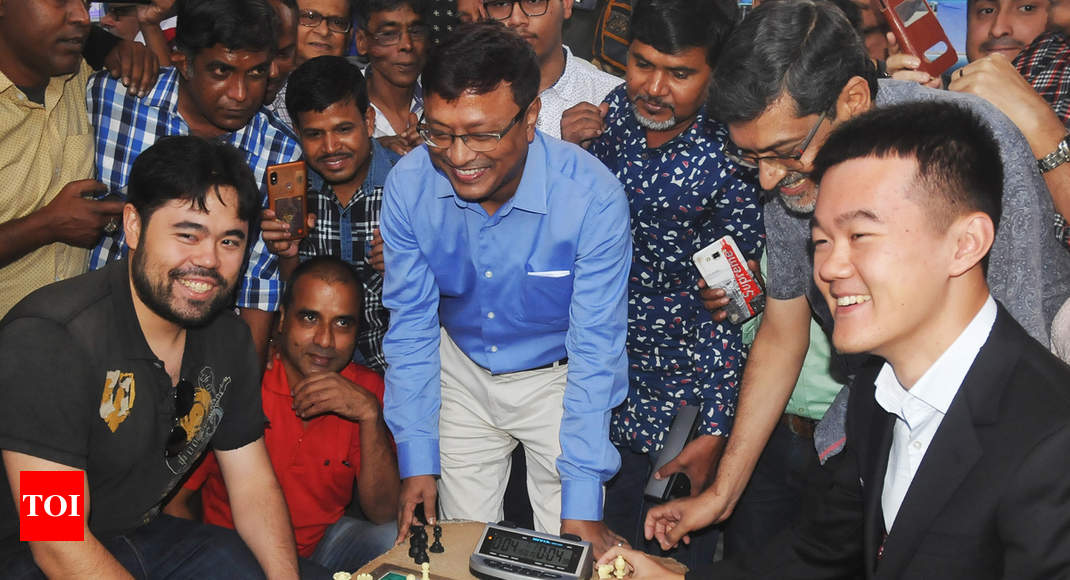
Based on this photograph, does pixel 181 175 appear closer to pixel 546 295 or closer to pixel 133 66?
pixel 133 66

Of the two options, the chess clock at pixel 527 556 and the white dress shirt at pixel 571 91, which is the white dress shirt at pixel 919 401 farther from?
the white dress shirt at pixel 571 91

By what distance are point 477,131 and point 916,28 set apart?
1.70 metres

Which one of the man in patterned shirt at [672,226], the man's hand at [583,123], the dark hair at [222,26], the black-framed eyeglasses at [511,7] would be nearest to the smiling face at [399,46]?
the black-framed eyeglasses at [511,7]

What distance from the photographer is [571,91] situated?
4008mm

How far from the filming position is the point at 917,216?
6.59 feet

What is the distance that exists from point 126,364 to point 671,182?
182cm

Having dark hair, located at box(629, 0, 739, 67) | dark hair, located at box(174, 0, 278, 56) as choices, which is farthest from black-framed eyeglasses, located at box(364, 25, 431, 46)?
dark hair, located at box(629, 0, 739, 67)

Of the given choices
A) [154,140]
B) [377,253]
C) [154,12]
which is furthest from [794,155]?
[154,12]

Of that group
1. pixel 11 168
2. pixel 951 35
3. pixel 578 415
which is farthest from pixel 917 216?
pixel 951 35

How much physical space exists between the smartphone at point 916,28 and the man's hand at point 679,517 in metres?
1.69

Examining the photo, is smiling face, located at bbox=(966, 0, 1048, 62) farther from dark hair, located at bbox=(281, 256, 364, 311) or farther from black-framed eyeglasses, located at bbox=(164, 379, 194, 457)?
black-framed eyeglasses, located at bbox=(164, 379, 194, 457)

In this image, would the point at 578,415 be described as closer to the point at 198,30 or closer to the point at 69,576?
the point at 69,576

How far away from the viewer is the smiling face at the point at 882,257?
2014mm

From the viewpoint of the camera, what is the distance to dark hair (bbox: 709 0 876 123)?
8.61 ft
